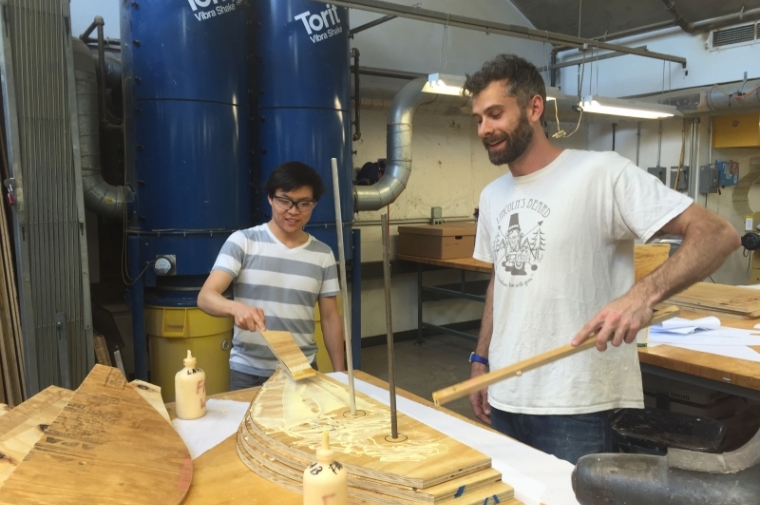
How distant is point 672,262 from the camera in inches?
47.7

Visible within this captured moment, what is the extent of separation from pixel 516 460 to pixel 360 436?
345 mm

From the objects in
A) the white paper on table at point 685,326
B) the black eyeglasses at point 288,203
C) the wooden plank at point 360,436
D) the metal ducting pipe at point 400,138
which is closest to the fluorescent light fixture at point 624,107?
the metal ducting pipe at point 400,138

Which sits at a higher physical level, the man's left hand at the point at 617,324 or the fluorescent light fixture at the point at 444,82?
the fluorescent light fixture at the point at 444,82

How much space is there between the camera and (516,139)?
1.50 m

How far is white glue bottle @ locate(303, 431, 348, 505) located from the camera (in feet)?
3.00

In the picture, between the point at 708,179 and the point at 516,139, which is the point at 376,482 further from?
the point at 708,179

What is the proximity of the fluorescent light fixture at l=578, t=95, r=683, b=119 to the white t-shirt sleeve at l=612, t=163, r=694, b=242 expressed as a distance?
3330mm

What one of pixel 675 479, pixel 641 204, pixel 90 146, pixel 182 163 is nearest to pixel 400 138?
pixel 182 163

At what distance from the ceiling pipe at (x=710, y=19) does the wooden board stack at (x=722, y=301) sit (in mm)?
3205

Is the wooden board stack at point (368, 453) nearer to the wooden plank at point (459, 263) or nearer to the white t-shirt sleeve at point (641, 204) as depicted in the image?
the white t-shirt sleeve at point (641, 204)

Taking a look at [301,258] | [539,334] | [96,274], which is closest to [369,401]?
[539,334]

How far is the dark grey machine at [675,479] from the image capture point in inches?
21.1

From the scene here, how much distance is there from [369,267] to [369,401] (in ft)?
12.0

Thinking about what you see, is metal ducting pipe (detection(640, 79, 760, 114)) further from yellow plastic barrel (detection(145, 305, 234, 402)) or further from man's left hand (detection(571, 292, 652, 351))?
man's left hand (detection(571, 292, 652, 351))
